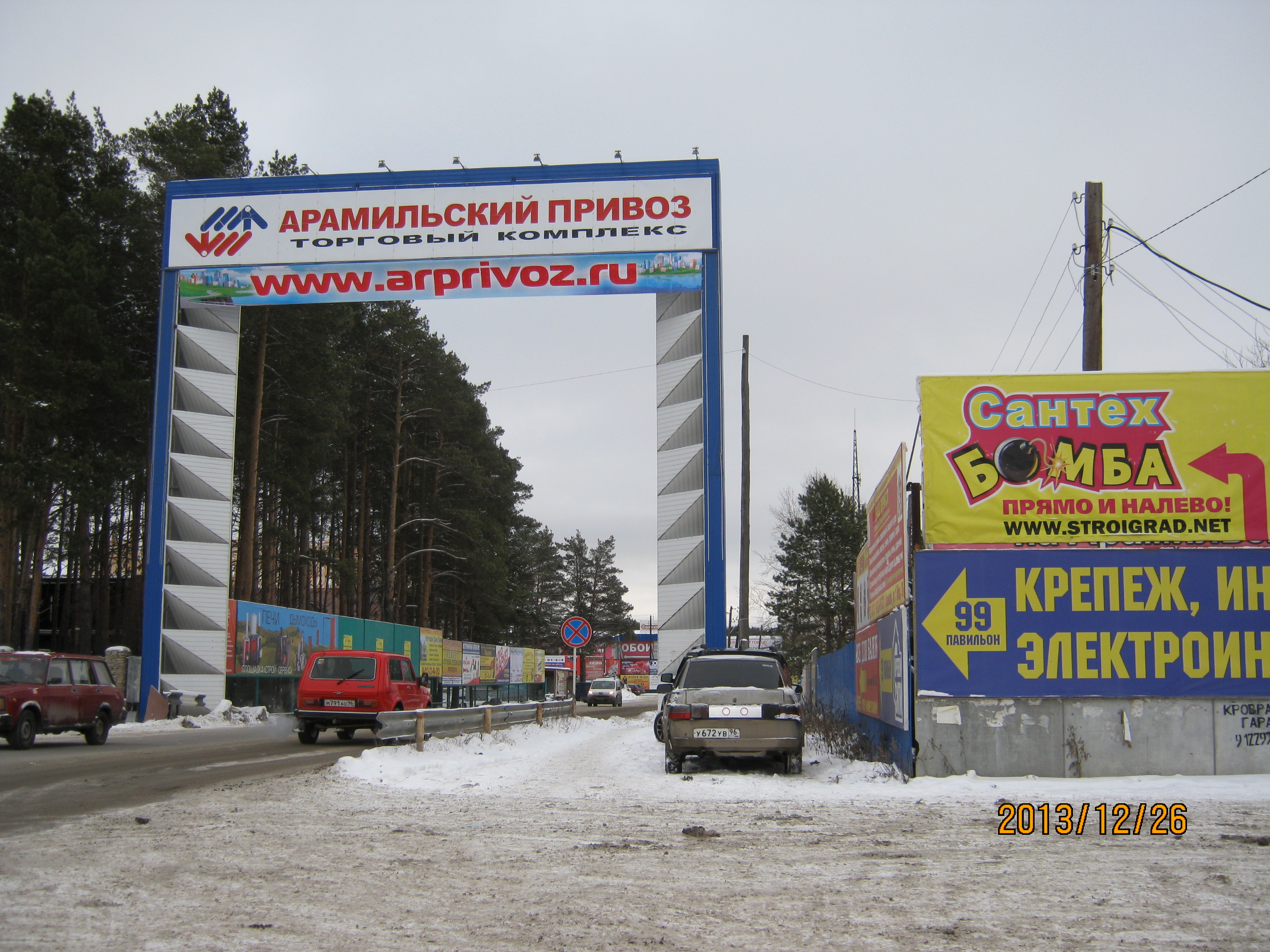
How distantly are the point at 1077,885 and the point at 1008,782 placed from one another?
5.36 metres

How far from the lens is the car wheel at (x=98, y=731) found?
64.5 ft

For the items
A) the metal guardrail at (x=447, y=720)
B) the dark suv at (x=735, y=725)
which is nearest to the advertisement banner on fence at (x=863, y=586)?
the dark suv at (x=735, y=725)

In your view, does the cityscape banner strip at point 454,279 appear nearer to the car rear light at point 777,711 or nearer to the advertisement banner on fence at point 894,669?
the advertisement banner on fence at point 894,669

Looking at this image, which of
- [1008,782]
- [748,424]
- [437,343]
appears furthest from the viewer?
[437,343]

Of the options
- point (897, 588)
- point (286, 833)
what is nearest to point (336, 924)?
point (286, 833)

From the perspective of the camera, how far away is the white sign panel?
26.2m

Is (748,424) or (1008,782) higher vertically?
(748,424)

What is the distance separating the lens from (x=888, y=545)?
48.5 ft

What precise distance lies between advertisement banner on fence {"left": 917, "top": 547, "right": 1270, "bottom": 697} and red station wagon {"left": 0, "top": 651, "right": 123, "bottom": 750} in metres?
14.6

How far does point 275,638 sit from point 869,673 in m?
22.8

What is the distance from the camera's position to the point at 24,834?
816 cm

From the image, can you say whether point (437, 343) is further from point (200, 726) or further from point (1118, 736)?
point (1118, 736)

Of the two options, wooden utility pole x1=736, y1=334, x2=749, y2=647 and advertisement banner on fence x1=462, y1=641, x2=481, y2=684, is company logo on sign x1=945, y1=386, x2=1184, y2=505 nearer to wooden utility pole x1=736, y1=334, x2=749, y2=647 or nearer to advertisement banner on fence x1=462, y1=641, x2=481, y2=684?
wooden utility pole x1=736, y1=334, x2=749, y2=647
